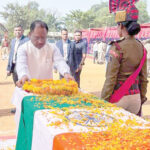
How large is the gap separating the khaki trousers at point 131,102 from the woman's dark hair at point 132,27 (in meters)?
0.67

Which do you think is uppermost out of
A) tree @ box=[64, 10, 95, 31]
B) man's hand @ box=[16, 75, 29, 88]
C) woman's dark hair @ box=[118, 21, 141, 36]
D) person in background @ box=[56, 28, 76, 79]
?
tree @ box=[64, 10, 95, 31]

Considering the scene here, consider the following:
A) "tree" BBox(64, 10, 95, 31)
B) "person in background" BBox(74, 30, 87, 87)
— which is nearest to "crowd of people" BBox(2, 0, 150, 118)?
"person in background" BBox(74, 30, 87, 87)

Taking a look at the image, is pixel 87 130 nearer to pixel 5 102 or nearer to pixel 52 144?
pixel 52 144

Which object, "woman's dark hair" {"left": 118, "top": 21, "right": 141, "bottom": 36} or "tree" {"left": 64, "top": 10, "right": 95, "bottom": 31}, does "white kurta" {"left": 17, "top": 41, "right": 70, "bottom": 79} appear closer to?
"woman's dark hair" {"left": 118, "top": 21, "right": 141, "bottom": 36}

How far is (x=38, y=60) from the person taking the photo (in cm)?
353

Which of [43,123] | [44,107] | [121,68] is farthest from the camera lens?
[121,68]

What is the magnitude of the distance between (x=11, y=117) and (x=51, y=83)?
9.24ft

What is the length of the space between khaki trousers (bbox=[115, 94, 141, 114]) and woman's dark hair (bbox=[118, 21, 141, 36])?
0.67 meters

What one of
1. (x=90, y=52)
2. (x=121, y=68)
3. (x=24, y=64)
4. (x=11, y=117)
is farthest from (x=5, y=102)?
(x=90, y=52)

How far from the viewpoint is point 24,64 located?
3387 mm

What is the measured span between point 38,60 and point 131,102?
125 centimetres

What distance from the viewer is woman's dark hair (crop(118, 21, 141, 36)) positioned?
2.92 m

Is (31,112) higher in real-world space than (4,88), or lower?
higher

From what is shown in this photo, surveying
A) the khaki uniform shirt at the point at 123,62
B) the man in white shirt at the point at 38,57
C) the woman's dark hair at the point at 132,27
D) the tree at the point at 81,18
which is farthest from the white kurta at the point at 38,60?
the tree at the point at 81,18
